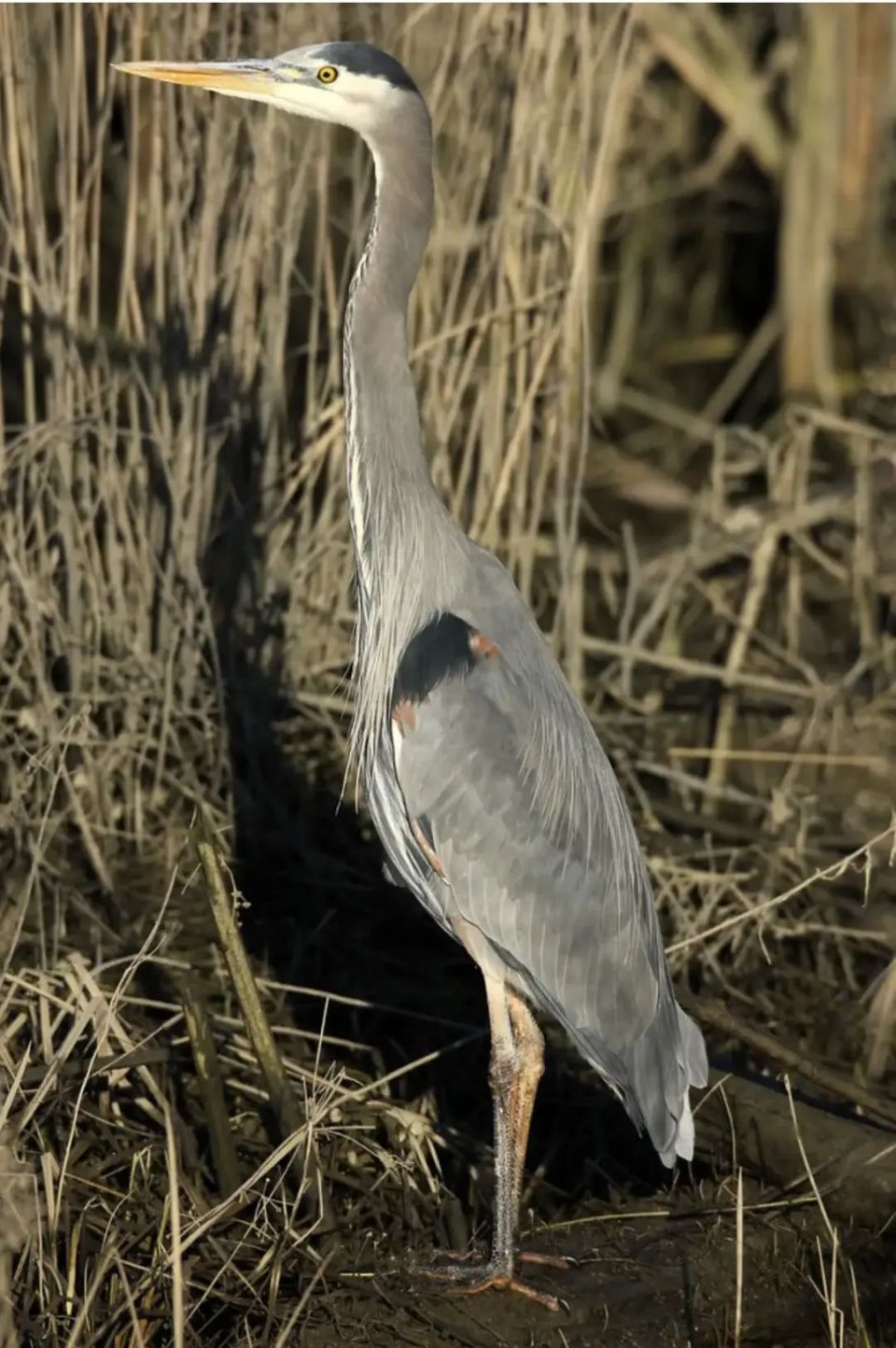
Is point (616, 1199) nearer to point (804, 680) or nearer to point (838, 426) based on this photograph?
point (804, 680)

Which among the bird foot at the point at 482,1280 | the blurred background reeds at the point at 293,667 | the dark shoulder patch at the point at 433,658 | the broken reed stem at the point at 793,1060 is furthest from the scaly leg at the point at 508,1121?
the dark shoulder patch at the point at 433,658

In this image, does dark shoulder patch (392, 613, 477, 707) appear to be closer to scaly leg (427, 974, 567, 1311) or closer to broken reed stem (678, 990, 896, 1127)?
scaly leg (427, 974, 567, 1311)

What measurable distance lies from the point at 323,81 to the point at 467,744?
4.07ft

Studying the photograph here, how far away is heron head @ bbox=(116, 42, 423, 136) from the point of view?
3.70m

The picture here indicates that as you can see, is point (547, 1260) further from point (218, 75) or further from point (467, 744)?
point (218, 75)

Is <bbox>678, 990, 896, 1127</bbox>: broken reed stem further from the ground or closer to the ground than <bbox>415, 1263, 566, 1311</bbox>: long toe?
further from the ground

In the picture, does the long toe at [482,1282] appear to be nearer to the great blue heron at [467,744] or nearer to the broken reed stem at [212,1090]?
the great blue heron at [467,744]

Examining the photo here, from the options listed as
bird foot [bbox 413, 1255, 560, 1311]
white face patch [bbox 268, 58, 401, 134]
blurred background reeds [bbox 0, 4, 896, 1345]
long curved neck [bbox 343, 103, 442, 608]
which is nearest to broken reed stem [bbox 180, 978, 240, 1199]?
blurred background reeds [bbox 0, 4, 896, 1345]

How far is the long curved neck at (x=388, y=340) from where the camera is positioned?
145 inches

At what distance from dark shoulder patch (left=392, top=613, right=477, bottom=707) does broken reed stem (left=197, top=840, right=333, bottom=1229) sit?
462 mm

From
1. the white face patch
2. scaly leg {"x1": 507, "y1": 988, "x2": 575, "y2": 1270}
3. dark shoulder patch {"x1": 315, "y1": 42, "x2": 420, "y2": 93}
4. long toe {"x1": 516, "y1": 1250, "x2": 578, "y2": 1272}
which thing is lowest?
long toe {"x1": 516, "y1": 1250, "x2": 578, "y2": 1272}

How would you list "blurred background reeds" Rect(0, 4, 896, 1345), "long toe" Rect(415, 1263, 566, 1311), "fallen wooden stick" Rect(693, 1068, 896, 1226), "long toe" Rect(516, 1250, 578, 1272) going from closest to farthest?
"long toe" Rect(415, 1263, 566, 1311)
"long toe" Rect(516, 1250, 578, 1272)
"fallen wooden stick" Rect(693, 1068, 896, 1226)
"blurred background reeds" Rect(0, 4, 896, 1345)

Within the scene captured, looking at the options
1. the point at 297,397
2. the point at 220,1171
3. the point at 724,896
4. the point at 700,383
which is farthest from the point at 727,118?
the point at 220,1171

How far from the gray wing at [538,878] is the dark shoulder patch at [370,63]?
0.98 m
